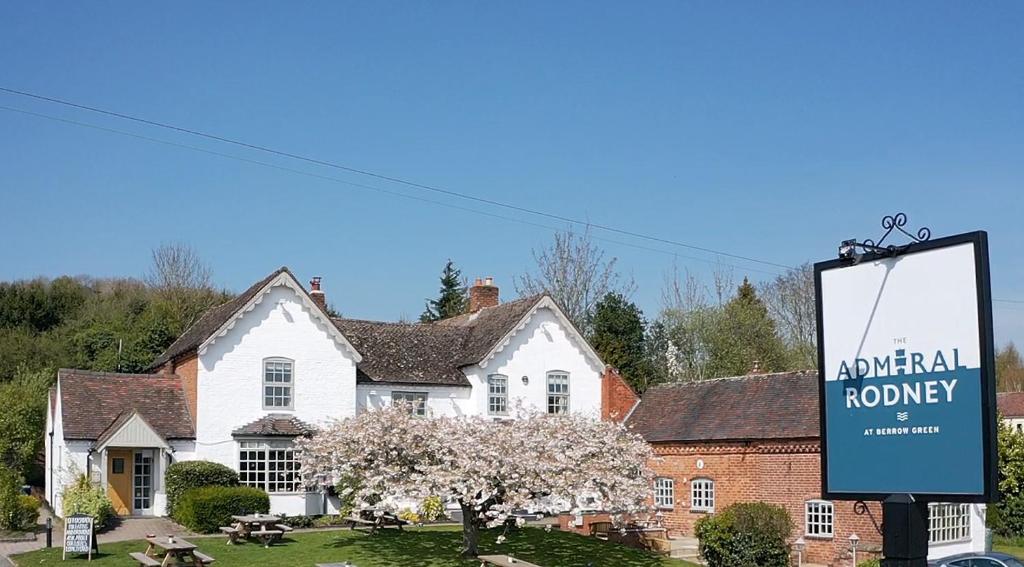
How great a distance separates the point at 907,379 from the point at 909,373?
6 centimetres

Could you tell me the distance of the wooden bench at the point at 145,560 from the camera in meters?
22.4

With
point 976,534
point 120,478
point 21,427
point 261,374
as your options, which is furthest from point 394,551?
point 21,427

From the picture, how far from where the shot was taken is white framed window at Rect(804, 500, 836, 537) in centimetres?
2708

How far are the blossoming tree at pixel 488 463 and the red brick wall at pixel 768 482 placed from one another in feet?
8.56

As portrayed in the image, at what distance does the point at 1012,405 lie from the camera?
70188 mm

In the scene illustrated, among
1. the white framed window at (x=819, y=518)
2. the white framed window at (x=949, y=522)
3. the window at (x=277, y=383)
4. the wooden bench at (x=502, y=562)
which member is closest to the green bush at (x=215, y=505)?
the window at (x=277, y=383)

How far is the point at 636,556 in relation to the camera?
2686 cm

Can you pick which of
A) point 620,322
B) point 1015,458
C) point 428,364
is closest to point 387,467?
point 428,364

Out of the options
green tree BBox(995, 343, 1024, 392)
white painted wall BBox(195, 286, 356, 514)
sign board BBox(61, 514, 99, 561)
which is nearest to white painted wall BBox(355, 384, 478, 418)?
white painted wall BBox(195, 286, 356, 514)

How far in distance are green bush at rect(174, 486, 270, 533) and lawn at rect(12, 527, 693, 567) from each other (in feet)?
4.47

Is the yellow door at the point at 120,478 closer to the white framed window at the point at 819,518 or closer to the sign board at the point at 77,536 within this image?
the sign board at the point at 77,536

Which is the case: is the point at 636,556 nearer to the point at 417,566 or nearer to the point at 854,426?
the point at 417,566

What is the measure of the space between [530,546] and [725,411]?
789cm

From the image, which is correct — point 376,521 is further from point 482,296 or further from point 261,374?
point 482,296
